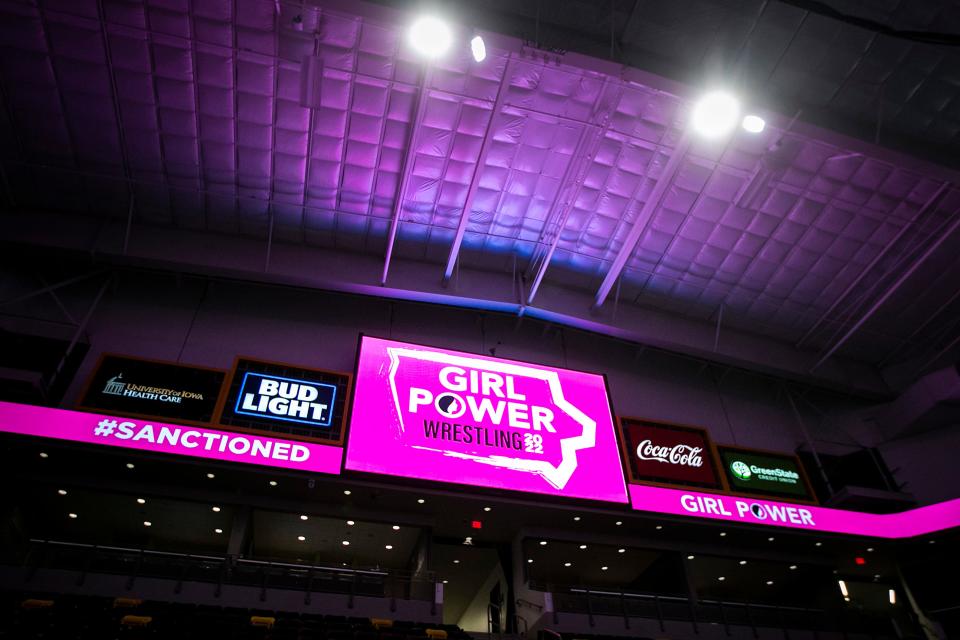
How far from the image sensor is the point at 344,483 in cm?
1472

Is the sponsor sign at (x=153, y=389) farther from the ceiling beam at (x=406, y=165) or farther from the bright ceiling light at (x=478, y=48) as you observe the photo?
the bright ceiling light at (x=478, y=48)

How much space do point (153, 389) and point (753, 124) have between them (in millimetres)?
15538

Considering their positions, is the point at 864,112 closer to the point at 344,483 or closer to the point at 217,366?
the point at 344,483

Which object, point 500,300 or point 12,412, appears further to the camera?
point 500,300

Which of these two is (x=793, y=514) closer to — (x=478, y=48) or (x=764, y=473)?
(x=764, y=473)

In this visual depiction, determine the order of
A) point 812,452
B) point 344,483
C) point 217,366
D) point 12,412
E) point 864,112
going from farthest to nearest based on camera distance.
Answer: point 812,452 < point 217,366 < point 864,112 < point 344,483 < point 12,412

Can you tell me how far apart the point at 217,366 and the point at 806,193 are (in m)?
17.5

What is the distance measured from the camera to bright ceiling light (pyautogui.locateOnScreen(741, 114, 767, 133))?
14.9 metres

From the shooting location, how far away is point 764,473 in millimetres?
18609

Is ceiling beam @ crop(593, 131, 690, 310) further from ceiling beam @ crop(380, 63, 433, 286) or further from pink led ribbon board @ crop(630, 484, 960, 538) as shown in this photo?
ceiling beam @ crop(380, 63, 433, 286)

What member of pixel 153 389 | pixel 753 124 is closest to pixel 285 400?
pixel 153 389

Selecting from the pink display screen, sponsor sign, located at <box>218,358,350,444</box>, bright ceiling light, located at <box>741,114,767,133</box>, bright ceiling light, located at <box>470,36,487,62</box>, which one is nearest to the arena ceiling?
bright ceiling light, located at <box>741,114,767,133</box>

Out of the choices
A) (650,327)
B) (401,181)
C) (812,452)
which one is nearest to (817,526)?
(812,452)

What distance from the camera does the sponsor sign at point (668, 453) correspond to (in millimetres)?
17594
